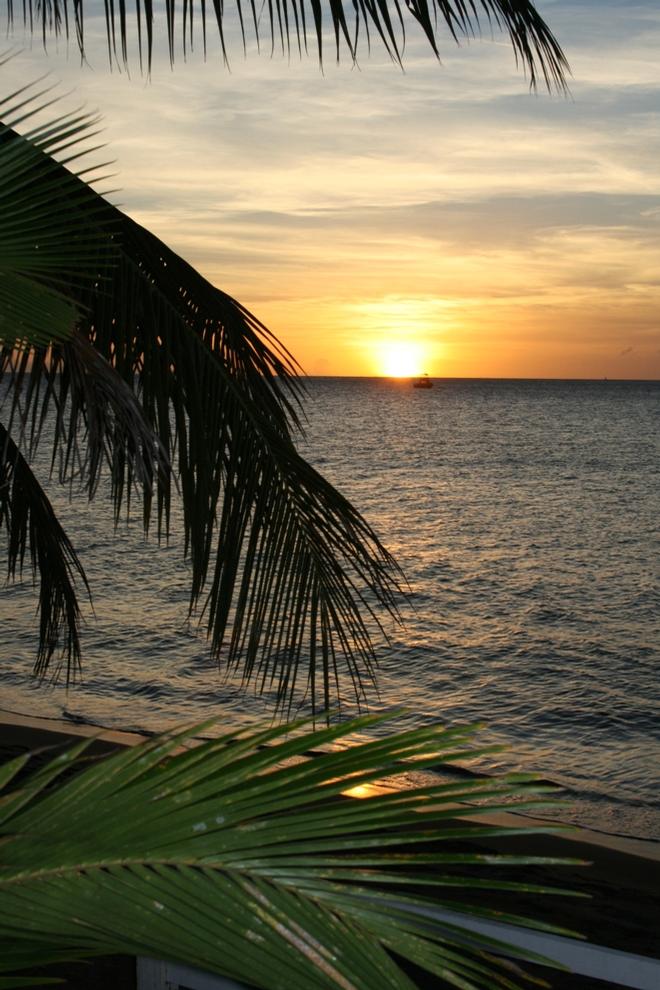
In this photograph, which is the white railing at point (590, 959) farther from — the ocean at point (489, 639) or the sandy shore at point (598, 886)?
the sandy shore at point (598, 886)

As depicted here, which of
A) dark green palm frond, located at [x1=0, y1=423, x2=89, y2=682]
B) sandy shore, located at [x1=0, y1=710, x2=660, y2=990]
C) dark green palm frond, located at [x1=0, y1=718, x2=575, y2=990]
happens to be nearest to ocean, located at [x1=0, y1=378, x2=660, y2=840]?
dark green palm frond, located at [x1=0, y1=718, x2=575, y2=990]

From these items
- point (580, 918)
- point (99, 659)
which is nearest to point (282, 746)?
point (580, 918)

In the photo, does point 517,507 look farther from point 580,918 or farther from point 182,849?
point 182,849

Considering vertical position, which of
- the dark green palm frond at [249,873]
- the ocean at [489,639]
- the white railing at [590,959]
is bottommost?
the ocean at [489,639]

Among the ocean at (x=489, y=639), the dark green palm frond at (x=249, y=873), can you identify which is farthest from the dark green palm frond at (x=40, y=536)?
the dark green palm frond at (x=249, y=873)

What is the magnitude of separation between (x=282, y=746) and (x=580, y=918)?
5.67 meters

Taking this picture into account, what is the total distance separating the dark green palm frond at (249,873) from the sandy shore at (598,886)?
13.7ft

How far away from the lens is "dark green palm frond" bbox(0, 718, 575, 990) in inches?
27.7

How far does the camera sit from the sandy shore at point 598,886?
562cm

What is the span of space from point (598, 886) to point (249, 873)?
20.4 ft

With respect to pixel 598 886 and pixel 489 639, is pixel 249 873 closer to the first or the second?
pixel 598 886

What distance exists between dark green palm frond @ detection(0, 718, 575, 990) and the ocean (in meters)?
0.15

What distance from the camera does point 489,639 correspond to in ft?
53.9

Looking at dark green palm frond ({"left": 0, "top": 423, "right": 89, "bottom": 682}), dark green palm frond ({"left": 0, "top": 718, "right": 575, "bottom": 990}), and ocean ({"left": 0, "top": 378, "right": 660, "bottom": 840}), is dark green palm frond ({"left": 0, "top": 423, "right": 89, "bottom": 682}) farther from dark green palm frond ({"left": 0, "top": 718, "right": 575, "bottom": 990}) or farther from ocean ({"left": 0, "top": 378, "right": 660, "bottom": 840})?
dark green palm frond ({"left": 0, "top": 718, "right": 575, "bottom": 990})
